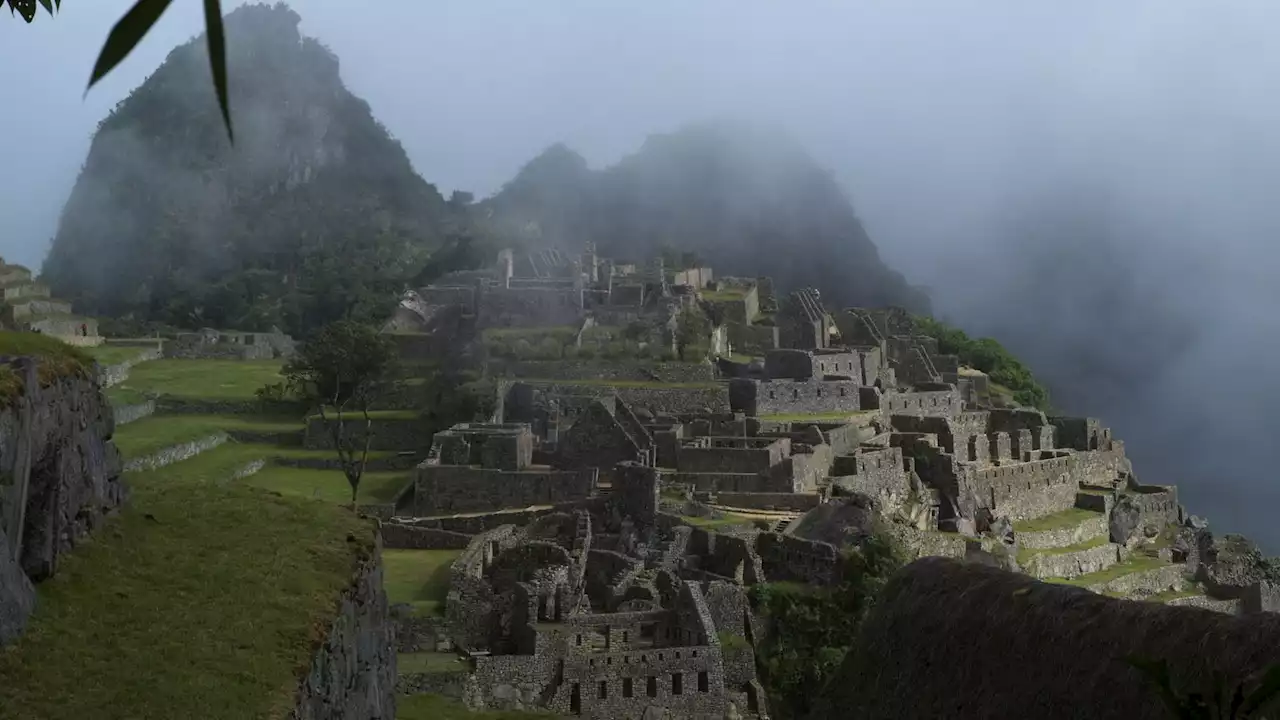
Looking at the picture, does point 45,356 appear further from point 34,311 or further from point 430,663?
point 34,311

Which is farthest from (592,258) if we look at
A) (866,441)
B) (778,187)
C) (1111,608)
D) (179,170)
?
(179,170)

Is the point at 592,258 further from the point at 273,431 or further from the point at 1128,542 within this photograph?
the point at 1128,542

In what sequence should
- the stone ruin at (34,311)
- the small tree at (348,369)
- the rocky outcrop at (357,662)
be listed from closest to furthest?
the rocky outcrop at (357,662)
the small tree at (348,369)
the stone ruin at (34,311)

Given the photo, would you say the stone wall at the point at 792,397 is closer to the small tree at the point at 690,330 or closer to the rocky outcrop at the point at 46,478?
the small tree at the point at 690,330

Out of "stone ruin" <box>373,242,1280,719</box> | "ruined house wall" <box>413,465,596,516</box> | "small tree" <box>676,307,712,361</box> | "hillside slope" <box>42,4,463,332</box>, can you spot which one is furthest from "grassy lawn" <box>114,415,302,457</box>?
"hillside slope" <box>42,4,463,332</box>

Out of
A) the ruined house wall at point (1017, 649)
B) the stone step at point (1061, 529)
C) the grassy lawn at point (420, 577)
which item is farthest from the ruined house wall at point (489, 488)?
the ruined house wall at point (1017, 649)

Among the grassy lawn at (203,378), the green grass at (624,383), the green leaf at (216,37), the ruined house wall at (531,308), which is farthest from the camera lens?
the grassy lawn at (203,378)
